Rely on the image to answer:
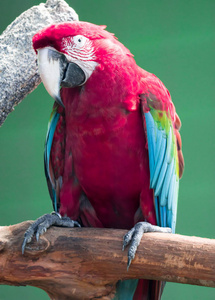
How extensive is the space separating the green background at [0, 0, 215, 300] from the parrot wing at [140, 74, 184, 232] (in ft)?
2.38

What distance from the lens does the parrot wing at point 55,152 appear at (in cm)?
134

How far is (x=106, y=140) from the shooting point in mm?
1197

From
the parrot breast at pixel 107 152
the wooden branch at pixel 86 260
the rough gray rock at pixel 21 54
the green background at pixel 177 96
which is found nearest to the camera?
the wooden branch at pixel 86 260

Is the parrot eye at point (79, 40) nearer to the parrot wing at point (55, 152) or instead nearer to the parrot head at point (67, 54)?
the parrot head at point (67, 54)

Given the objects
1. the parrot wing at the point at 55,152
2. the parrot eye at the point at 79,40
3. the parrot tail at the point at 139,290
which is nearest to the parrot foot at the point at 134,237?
the parrot tail at the point at 139,290

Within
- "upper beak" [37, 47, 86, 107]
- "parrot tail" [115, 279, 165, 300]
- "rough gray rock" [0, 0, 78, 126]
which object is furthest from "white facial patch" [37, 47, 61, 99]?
"parrot tail" [115, 279, 165, 300]

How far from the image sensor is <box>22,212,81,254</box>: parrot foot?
110 centimetres

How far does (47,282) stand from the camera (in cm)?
110

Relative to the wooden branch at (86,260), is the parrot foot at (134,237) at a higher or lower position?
higher

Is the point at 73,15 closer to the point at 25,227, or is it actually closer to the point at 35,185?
the point at 25,227

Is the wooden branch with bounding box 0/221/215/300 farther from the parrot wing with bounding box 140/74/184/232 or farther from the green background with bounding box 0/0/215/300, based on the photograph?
the green background with bounding box 0/0/215/300

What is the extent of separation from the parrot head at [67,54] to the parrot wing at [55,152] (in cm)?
21

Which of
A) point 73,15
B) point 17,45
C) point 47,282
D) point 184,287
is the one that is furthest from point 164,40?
point 47,282

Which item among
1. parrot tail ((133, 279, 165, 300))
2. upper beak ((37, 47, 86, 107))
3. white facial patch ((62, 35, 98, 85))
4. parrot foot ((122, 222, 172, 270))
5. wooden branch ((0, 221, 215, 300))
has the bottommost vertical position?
parrot tail ((133, 279, 165, 300))
